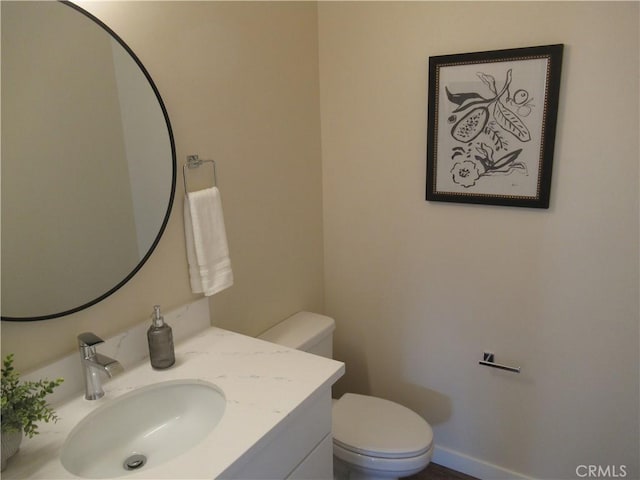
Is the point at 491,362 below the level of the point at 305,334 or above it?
below

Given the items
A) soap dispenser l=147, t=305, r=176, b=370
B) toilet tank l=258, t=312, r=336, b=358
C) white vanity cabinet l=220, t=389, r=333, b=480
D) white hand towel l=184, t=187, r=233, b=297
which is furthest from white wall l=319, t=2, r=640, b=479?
soap dispenser l=147, t=305, r=176, b=370

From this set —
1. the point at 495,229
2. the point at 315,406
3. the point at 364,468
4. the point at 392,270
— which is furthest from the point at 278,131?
the point at 364,468

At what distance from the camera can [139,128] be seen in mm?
1250

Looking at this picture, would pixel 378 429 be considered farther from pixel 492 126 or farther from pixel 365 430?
pixel 492 126

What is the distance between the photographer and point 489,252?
1.73m

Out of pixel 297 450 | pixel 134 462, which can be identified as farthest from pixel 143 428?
pixel 297 450

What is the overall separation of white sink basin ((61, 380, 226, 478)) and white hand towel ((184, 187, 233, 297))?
1.13ft

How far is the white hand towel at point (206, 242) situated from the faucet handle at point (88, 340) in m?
0.38

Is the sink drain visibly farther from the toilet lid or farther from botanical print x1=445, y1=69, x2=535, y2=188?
botanical print x1=445, y1=69, x2=535, y2=188

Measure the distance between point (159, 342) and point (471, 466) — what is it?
1.52 meters

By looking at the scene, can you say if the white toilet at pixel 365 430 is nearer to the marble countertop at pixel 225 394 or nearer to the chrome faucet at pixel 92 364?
the marble countertop at pixel 225 394

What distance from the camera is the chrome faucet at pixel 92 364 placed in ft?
3.50

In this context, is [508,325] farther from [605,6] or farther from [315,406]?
[605,6]

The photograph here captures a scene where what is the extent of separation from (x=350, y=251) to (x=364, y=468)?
2.93ft
